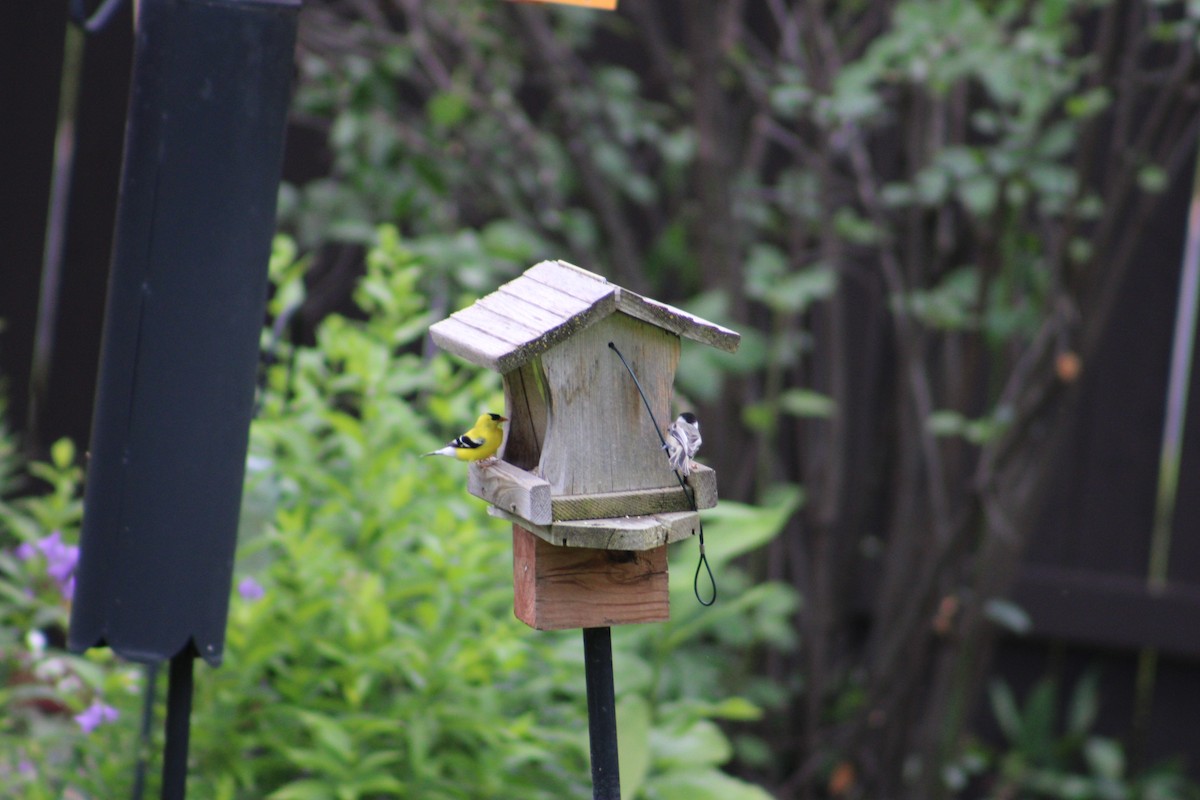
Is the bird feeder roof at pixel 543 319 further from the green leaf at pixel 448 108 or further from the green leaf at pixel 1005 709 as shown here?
the green leaf at pixel 1005 709

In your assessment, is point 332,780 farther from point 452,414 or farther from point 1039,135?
point 1039,135

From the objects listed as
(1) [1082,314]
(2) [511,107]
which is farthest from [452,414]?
(1) [1082,314]

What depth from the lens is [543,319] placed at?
1245mm

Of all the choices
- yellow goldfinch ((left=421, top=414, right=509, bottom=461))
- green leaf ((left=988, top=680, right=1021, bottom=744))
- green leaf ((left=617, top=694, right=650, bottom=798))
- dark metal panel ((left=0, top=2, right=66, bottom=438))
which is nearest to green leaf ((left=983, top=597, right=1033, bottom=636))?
green leaf ((left=988, top=680, right=1021, bottom=744))

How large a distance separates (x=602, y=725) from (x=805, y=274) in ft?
5.92

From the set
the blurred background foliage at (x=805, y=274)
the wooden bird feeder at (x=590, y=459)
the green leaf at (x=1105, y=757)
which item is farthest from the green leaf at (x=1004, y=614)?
the wooden bird feeder at (x=590, y=459)

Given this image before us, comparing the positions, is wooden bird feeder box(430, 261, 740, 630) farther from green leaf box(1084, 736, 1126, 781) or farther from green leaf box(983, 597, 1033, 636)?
green leaf box(1084, 736, 1126, 781)

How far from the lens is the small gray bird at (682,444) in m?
1.25

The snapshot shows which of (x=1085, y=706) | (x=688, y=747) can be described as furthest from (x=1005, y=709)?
(x=688, y=747)

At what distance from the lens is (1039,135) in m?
2.87

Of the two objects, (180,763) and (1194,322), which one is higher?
(1194,322)

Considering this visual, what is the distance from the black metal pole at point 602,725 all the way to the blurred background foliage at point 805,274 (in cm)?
73

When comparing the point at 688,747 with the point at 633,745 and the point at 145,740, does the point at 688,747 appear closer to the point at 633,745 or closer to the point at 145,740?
the point at 633,745

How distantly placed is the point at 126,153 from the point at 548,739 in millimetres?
996
